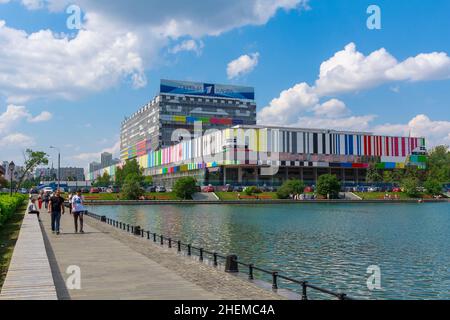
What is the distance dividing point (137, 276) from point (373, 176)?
450 feet

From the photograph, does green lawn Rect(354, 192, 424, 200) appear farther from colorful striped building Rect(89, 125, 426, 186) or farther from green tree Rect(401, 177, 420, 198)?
colorful striped building Rect(89, 125, 426, 186)

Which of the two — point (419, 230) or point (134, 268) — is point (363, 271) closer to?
point (134, 268)

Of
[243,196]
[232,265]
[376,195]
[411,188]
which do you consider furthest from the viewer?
[411,188]

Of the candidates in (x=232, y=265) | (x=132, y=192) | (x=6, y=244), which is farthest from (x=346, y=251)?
(x=132, y=192)

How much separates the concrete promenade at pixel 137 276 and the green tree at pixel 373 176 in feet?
424

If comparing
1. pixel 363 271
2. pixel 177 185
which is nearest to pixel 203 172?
pixel 177 185

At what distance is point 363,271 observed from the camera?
22219mm

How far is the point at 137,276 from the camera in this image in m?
15.1

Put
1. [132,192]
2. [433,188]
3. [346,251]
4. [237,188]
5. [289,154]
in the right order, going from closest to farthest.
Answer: [346,251] → [132,192] → [237,188] → [433,188] → [289,154]

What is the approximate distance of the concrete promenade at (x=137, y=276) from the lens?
12.7 meters

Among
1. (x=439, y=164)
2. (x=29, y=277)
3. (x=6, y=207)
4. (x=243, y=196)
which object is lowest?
(x=243, y=196)

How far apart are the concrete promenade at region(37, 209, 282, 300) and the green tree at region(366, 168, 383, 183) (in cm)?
12931

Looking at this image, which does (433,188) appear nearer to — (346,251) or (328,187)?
(328,187)
